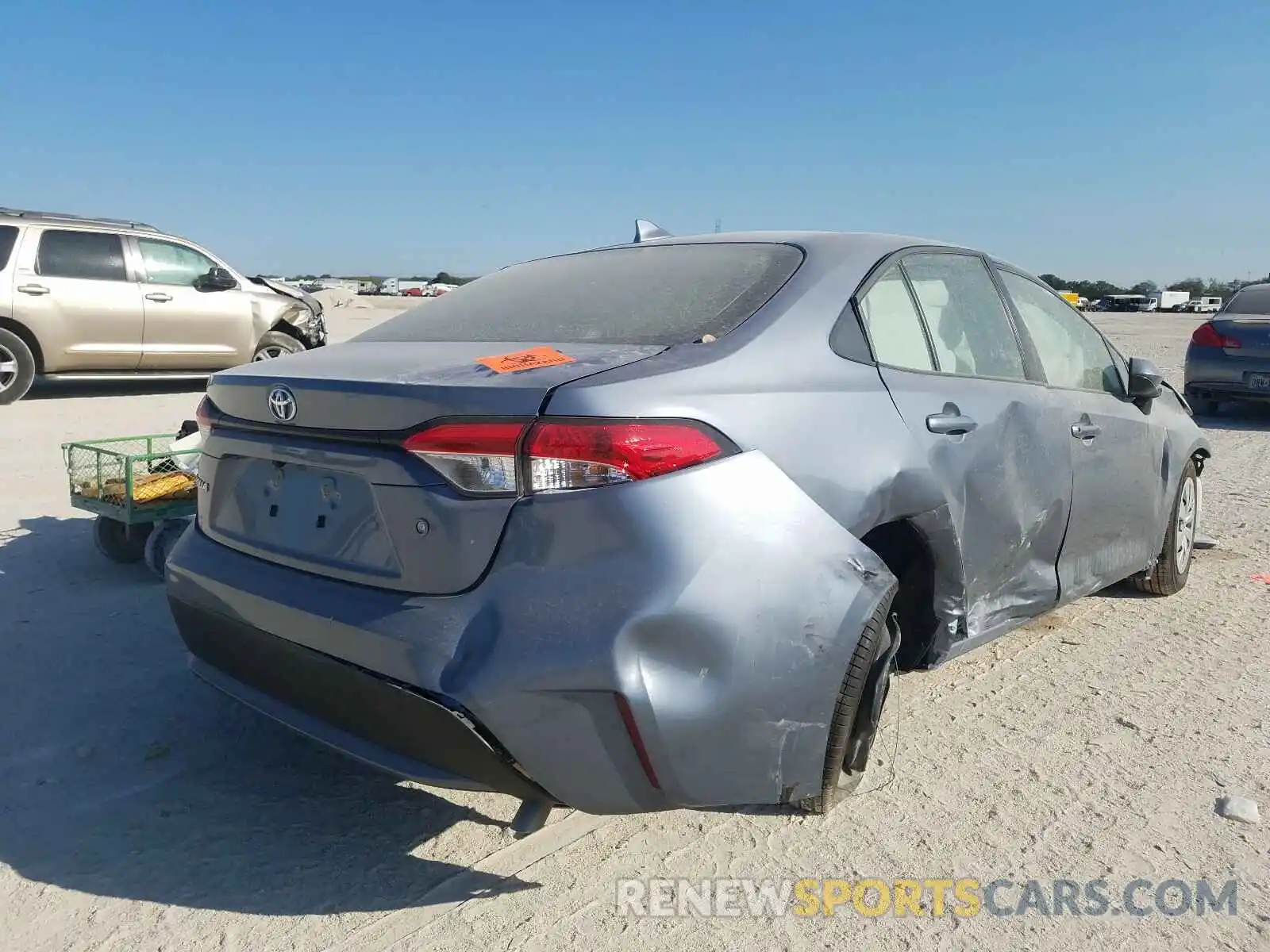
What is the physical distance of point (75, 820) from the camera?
108 inches

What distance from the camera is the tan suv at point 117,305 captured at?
10008 millimetres

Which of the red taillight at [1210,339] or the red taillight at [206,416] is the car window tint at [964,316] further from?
the red taillight at [1210,339]

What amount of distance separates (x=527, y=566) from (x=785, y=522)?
1.93 feet

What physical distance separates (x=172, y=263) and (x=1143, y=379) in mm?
10054

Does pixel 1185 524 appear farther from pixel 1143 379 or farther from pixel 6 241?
pixel 6 241

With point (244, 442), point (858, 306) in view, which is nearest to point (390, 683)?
point (244, 442)

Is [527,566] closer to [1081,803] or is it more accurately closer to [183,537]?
[183,537]

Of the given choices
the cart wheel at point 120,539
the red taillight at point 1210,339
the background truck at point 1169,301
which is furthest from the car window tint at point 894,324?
the background truck at point 1169,301

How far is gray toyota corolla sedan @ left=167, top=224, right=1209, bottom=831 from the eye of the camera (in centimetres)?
212

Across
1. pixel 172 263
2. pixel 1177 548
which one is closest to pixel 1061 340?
pixel 1177 548

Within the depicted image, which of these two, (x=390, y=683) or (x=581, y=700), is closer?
(x=581, y=700)

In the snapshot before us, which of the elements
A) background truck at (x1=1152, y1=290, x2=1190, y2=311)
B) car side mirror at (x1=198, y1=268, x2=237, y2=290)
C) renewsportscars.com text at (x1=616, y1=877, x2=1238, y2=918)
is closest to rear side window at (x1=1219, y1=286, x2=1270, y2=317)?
renewsportscars.com text at (x1=616, y1=877, x2=1238, y2=918)

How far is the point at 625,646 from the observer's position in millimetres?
2084

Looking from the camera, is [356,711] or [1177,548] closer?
[356,711]
